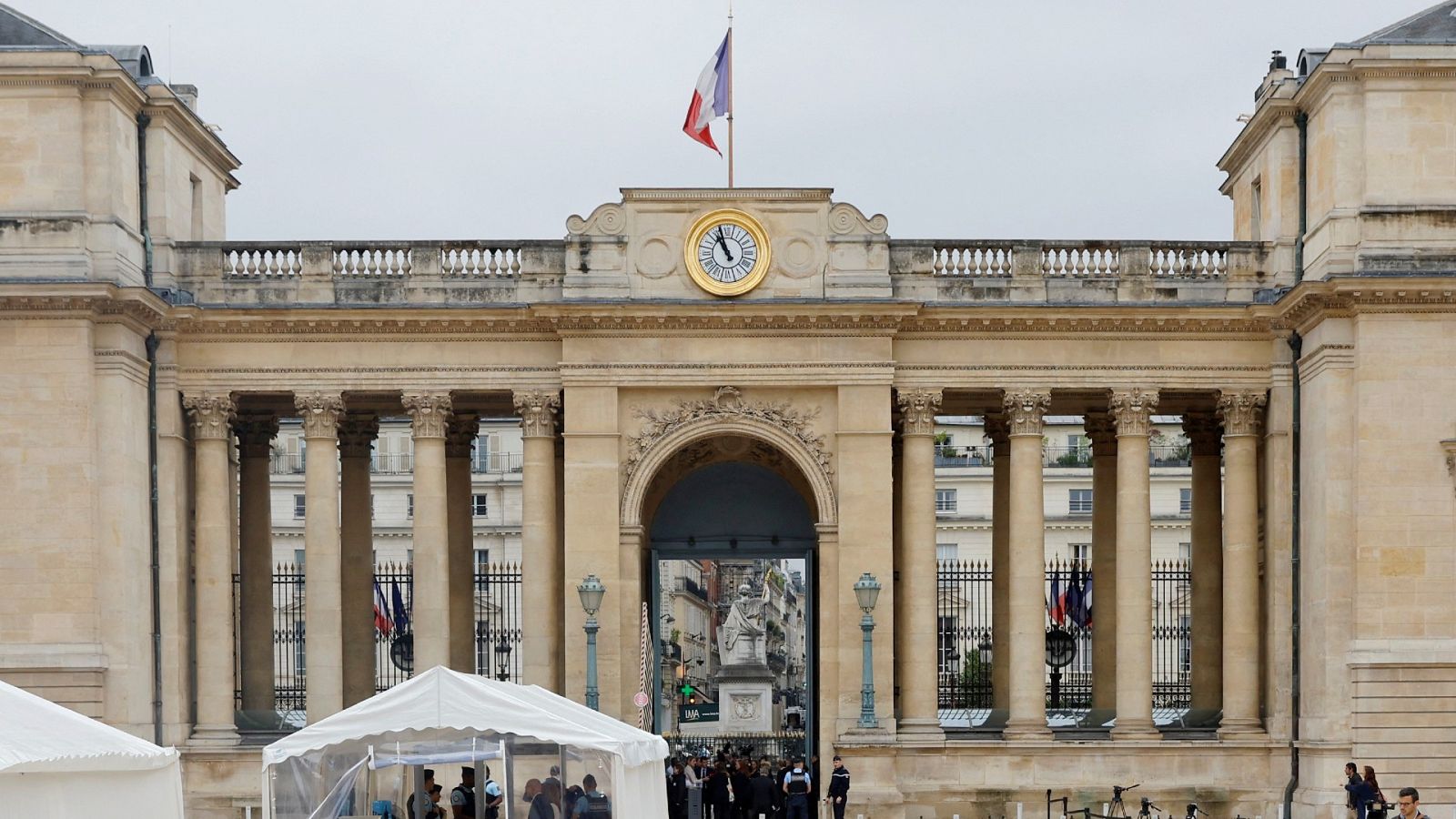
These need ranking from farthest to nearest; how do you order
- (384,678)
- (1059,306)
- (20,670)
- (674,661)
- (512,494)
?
(512,494) < (674,661) < (384,678) < (1059,306) < (20,670)

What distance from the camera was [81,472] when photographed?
141 feet

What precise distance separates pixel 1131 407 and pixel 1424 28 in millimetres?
9174

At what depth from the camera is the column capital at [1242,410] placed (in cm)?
4619

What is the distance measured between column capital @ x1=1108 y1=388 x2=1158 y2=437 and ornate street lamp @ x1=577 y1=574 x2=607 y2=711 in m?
11.0

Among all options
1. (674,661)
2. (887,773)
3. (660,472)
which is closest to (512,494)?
(674,661)

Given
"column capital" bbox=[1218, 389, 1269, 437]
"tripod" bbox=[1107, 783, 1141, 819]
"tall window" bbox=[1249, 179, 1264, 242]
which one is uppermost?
"tall window" bbox=[1249, 179, 1264, 242]

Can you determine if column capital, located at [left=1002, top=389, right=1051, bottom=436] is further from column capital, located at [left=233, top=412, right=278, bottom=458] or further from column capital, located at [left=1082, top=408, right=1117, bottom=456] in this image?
column capital, located at [left=233, top=412, right=278, bottom=458]

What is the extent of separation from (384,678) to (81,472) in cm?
4082

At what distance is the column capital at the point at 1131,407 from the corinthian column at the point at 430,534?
43.8ft

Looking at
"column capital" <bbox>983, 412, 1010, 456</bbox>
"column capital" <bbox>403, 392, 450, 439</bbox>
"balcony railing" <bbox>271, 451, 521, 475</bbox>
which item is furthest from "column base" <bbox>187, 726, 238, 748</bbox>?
"balcony railing" <bbox>271, 451, 521, 475</bbox>

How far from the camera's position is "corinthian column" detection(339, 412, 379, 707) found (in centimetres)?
5091

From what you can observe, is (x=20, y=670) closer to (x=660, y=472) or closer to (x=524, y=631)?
(x=524, y=631)

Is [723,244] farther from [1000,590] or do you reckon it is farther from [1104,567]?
[1104,567]

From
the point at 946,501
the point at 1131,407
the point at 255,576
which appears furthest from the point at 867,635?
the point at 946,501
